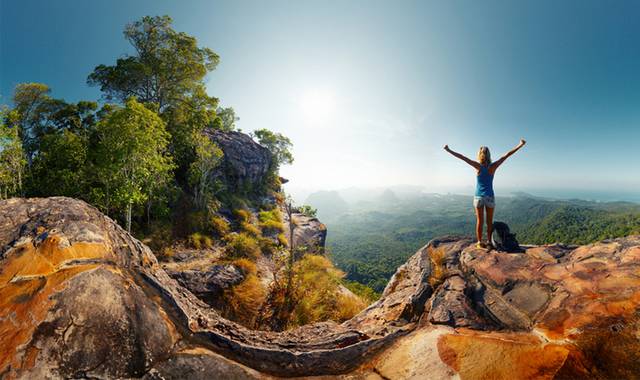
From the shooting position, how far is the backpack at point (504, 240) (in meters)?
5.60

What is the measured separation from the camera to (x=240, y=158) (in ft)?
90.3

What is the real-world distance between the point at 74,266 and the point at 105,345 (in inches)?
44.2

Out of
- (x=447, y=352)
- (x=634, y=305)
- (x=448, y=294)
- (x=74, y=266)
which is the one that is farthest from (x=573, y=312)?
(x=74, y=266)

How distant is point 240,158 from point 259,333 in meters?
25.9

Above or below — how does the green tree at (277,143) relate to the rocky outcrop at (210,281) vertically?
above

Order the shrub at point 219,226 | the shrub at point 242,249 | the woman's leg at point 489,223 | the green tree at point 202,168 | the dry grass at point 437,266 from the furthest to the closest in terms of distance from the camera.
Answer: the green tree at point 202,168 → the shrub at point 219,226 → the shrub at point 242,249 → the woman's leg at point 489,223 → the dry grass at point 437,266

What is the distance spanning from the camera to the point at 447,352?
3.16m

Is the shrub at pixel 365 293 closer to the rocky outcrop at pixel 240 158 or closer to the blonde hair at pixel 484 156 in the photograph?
the blonde hair at pixel 484 156

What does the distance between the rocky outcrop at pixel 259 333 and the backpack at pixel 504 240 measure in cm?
102

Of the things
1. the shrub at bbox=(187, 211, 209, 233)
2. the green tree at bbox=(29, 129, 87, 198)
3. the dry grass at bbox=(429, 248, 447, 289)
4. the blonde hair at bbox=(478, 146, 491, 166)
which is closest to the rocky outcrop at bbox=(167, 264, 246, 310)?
the shrub at bbox=(187, 211, 209, 233)

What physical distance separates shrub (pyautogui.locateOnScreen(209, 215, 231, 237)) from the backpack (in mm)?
16741

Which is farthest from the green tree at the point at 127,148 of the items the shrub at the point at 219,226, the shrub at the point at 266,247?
the shrub at the point at 266,247

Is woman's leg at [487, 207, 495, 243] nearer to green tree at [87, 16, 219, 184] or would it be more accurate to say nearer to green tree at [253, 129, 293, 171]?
green tree at [87, 16, 219, 184]

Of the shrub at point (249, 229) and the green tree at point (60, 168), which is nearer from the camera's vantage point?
the green tree at point (60, 168)
